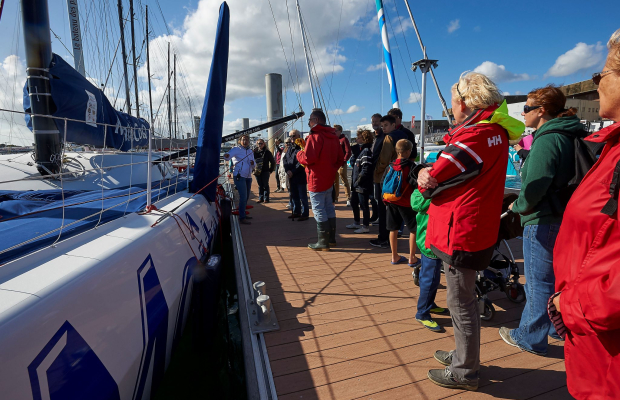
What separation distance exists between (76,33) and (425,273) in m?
10.1

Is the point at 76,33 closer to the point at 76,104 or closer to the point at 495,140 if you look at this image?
the point at 76,104

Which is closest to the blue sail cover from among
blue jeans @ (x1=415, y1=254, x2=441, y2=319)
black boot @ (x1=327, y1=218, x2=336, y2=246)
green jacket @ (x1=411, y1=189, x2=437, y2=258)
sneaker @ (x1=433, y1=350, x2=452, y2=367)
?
black boot @ (x1=327, y1=218, x2=336, y2=246)

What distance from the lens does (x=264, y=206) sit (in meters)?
7.98

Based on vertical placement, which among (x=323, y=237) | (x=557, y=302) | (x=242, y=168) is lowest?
(x=323, y=237)

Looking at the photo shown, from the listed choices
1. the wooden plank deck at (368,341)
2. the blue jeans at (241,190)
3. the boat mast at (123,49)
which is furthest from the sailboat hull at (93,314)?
the boat mast at (123,49)

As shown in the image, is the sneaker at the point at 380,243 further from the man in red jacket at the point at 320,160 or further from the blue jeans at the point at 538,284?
the blue jeans at the point at 538,284

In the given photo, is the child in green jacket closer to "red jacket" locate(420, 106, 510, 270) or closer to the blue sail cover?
"red jacket" locate(420, 106, 510, 270)

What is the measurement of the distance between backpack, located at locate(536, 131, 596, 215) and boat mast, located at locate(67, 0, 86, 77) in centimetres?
965

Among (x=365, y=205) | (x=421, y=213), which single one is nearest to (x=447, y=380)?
(x=421, y=213)

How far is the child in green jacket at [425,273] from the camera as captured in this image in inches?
91.4

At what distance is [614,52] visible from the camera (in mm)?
980

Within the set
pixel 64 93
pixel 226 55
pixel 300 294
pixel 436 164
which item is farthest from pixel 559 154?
pixel 64 93

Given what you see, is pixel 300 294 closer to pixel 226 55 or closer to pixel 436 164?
pixel 436 164

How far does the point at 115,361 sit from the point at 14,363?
52cm
